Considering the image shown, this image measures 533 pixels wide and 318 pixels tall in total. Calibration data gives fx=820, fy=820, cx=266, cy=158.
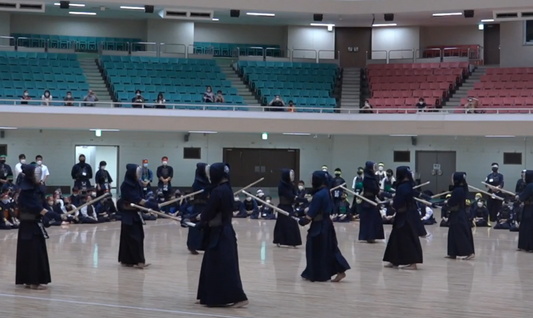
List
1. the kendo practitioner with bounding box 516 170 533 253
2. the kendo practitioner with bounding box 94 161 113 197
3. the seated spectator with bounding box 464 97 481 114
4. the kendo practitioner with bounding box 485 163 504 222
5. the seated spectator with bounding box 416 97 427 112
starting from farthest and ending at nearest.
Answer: the seated spectator with bounding box 416 97 427 112, the seated spectator with bounding box 464 97 481 114, the kendo practitioner with bounding box 485 163 504 222, the kendo practitioner with bounding box 94 161 113 197, the kendo practitioner with bounding box 516 170 533 253

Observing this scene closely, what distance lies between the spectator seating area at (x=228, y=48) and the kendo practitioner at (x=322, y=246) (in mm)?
25158

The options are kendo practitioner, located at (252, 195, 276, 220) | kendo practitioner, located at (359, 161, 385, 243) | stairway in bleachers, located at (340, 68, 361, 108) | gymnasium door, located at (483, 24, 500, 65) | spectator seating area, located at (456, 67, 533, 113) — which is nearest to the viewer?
kendo practitioner, located at (359, 161, 385, 243)

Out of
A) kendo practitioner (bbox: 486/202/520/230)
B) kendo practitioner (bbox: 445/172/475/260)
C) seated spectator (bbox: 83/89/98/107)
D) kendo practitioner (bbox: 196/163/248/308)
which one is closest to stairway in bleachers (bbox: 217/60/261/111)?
seated spectator (bbox: 83/89/98/107)

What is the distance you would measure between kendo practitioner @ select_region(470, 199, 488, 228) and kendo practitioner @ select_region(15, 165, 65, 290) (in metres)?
15.9

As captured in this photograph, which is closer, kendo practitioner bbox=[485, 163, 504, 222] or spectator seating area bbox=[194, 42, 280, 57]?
kendo practitioner bbox=[485, 163, 504, 222]

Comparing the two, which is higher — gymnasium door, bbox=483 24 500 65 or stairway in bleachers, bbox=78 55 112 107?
gymnasium door, bbox=483 24 500 65

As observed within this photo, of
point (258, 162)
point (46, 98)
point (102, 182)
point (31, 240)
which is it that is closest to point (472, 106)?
point (258, 162)

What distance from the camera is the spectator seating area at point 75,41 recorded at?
1462 inches

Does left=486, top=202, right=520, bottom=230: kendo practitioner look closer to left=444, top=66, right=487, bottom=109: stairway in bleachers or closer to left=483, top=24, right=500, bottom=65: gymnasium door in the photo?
left=444, top=66, right=487, bottom=109: stairway in bleachers

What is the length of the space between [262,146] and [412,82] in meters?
7.22

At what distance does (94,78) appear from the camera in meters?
35.1

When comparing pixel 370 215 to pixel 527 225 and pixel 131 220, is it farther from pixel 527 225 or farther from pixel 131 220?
pixel 131 220

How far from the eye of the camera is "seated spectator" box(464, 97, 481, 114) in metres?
31.5

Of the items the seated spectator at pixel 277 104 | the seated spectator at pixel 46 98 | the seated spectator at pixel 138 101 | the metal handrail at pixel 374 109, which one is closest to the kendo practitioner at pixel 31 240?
the metal handrail at pixel 374 109
